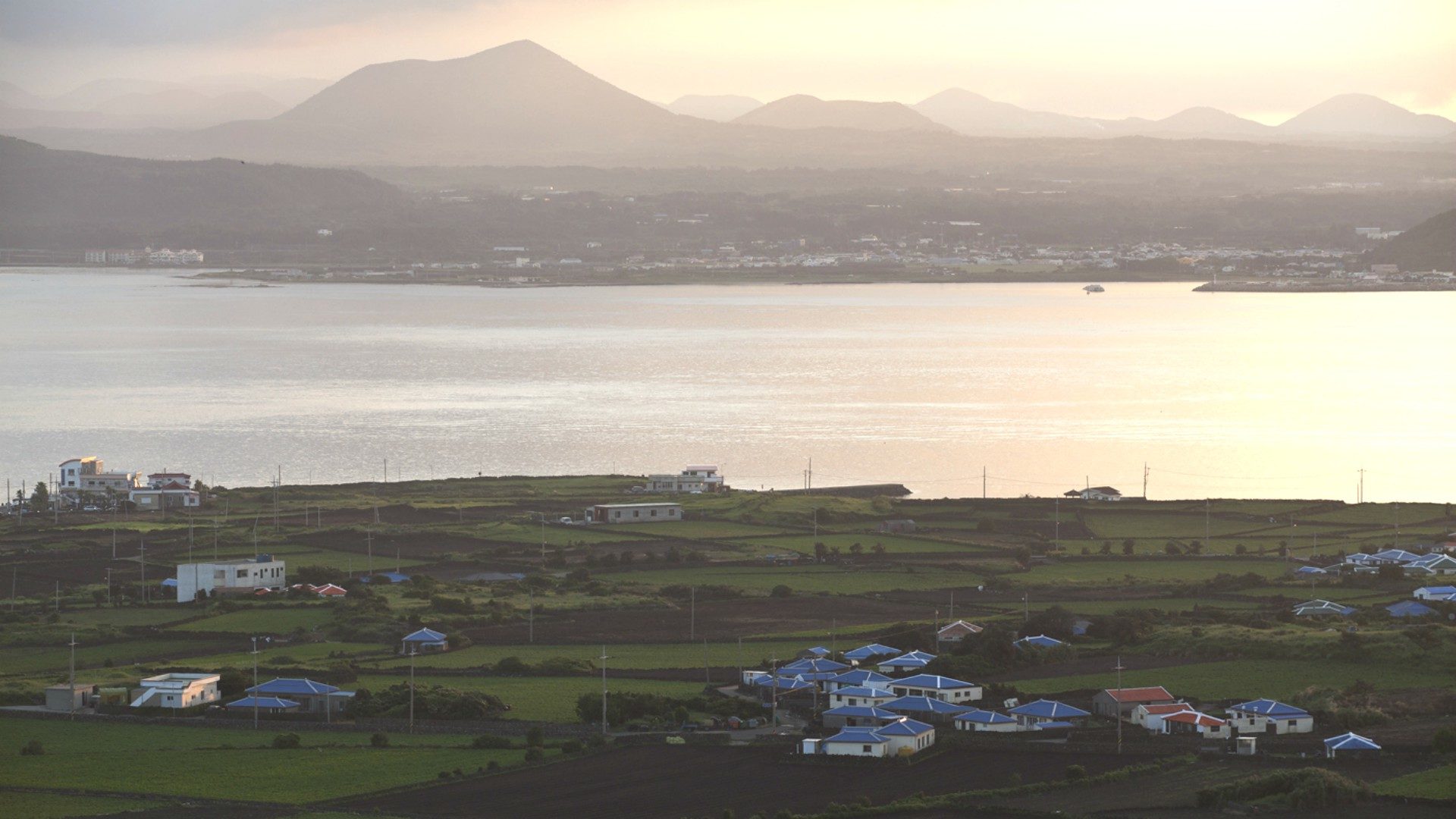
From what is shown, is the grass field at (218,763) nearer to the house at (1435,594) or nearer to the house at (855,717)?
the house at (855,717)

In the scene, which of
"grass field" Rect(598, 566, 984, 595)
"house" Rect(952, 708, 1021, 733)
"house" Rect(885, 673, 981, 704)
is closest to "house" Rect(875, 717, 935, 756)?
"house" Rect(952, 708, 1021, 733)

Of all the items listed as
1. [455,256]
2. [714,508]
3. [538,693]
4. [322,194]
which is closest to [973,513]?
[714,508]

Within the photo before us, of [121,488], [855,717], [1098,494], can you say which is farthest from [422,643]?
[1098,494]

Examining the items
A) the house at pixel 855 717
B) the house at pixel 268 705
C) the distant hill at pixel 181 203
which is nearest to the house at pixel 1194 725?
the house at pixel 855 717

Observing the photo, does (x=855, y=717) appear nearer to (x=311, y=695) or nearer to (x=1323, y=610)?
(x=311, y=695)

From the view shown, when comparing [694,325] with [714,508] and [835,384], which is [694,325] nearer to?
[835,384]

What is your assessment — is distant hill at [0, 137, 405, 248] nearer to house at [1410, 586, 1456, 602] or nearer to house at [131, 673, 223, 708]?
house at [131, 673, 223, 708]
